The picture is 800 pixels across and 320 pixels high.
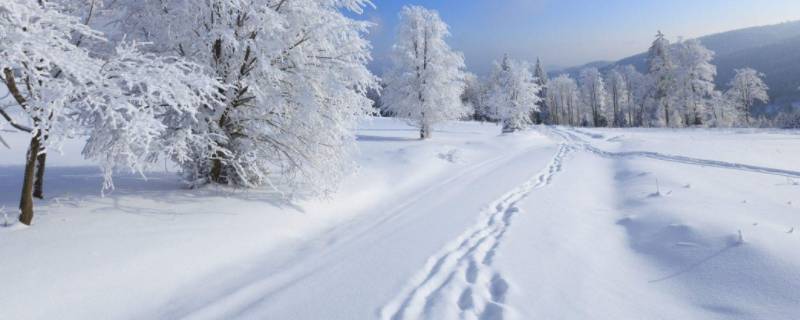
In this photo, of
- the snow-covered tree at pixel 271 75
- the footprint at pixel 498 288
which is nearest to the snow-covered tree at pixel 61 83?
the snow-covered tree at pixel 271 75

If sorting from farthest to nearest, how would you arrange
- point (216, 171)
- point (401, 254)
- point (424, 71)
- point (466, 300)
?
point (424, 71), point (216, 171), point (401, 254), point (466, 300)

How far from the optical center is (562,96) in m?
84.2

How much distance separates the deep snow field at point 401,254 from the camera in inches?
150

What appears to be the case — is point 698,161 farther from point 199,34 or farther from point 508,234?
point 199,34

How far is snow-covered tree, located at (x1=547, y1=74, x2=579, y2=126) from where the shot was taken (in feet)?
275

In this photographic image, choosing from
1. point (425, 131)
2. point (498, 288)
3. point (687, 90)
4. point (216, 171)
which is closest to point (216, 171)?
point (216, 171)

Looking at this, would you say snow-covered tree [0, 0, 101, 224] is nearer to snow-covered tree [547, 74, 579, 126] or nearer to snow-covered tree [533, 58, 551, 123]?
snow-covered tree [533, 58, 551, 123]

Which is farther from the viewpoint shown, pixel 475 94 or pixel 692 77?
pixel 475 94

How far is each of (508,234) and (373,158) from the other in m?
9.66

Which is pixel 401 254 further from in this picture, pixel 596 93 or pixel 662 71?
pixel 596 93

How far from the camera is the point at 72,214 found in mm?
5672

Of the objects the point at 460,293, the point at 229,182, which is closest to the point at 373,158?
the point at 229,182

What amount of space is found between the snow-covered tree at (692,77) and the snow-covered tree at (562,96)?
3894 centimetres

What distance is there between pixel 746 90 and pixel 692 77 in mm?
17870
